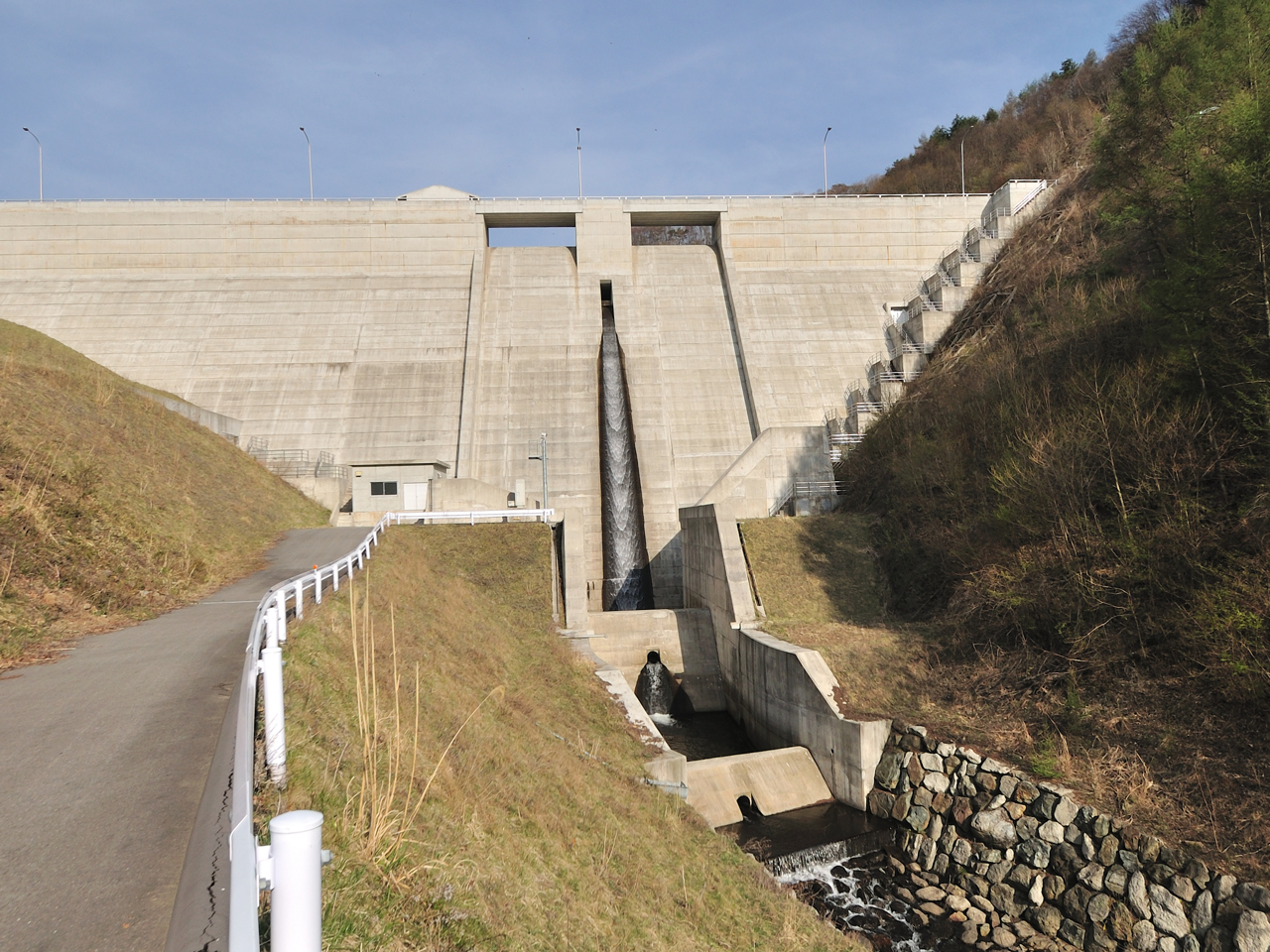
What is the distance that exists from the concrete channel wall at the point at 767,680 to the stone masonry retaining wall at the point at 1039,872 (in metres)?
0.76

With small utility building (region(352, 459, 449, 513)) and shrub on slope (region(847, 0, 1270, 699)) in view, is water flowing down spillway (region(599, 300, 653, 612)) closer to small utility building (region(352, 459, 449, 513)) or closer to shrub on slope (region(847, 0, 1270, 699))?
small utility building (region(352, 459, 449, 513))

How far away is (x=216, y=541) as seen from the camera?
653 inches

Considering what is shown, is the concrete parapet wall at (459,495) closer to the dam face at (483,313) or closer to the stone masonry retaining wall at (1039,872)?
the dam face at (483,313)

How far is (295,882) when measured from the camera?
2.08m

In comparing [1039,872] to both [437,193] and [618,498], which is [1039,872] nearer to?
[618,498]

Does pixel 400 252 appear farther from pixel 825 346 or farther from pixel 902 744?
pixel 902 744

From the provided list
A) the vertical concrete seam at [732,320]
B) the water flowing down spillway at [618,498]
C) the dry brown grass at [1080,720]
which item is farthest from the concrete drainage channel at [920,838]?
the vertical concrete seam at [732,320]

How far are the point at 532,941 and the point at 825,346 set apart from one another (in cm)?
3348

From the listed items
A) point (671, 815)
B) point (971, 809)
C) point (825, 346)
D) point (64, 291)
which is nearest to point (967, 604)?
point (971, 809)

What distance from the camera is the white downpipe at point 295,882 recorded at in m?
2.06

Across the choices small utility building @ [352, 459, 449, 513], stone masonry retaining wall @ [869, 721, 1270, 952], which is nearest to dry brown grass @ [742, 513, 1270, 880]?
stone masonry retaining wall @ [869, 721, 1270, 952]

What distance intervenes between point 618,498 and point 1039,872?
22.1m

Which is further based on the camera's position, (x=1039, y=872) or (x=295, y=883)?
(x=1039, y=872)

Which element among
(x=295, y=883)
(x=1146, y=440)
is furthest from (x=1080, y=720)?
(x=295, y=883)
